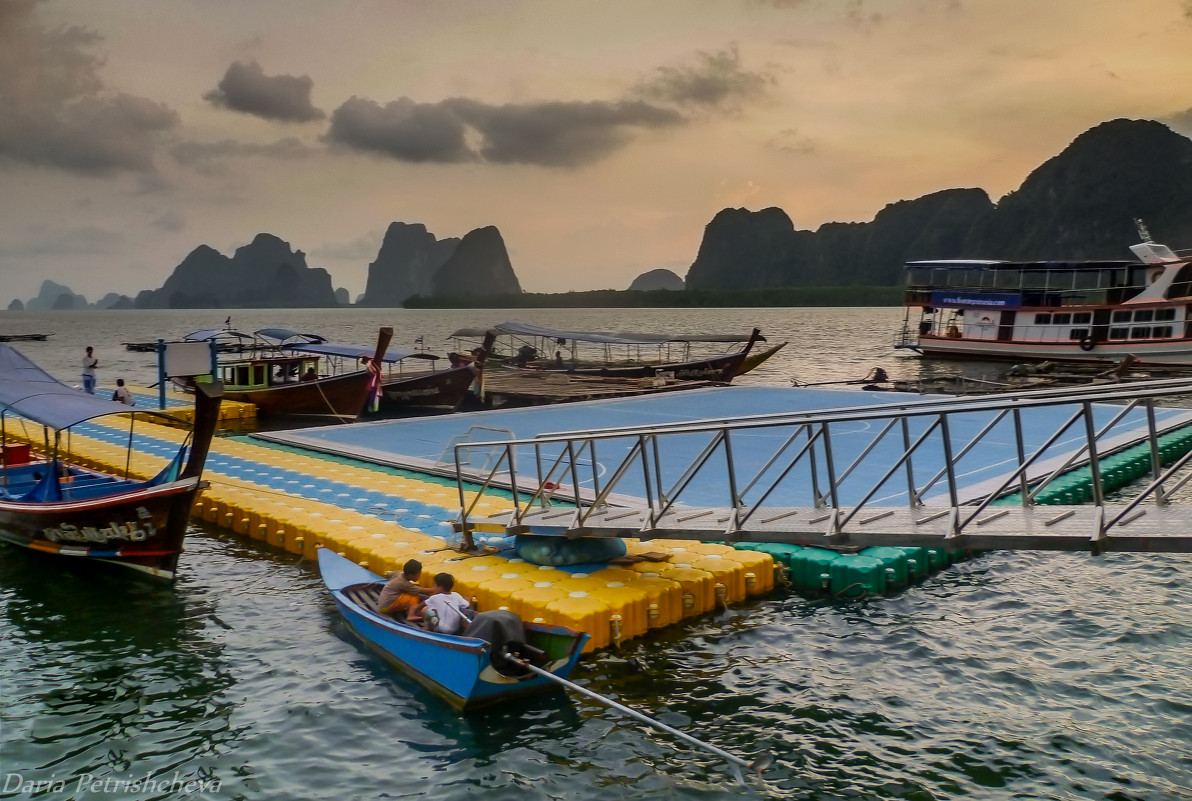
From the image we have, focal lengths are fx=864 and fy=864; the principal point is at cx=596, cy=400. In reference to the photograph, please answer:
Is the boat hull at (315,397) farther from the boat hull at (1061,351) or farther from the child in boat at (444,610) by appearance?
the boat hull at (1061,351)

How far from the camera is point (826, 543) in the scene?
10.1 m

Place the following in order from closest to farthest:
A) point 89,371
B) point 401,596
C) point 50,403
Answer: point 401,596
point 50,403
point 89,371

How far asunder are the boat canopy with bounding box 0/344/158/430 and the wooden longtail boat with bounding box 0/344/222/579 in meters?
0.02

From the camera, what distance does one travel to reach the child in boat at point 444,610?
33.2 ft

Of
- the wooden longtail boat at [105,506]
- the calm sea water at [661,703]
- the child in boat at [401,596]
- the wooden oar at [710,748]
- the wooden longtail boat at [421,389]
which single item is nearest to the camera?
the wooden oar at [710,748]

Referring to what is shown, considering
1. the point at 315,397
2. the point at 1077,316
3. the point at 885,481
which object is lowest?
the point at 315,397

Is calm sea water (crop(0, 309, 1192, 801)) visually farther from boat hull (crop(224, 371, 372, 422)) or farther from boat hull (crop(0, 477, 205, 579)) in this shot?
boat hull (crop(224, 371, 372, 422))

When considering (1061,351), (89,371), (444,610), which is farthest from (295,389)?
(1061,351)

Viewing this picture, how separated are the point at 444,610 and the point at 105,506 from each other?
24.0 ft

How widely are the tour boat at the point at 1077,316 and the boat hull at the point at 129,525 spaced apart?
51101mm

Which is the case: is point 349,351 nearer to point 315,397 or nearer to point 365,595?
point 315,397

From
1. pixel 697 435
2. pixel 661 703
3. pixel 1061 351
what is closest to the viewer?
pixel 661 703

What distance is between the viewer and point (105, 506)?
1405 cm

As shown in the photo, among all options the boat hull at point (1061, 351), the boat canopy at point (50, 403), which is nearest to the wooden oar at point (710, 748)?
the boat canopy at point (50, 403)
